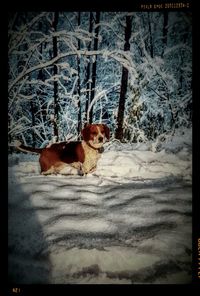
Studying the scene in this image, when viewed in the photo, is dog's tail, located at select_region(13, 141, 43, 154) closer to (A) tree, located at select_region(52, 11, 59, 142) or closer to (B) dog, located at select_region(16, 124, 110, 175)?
(B) dog, located at select_region(16, 124, 110, 175)

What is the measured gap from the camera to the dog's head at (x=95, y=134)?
5.68ft

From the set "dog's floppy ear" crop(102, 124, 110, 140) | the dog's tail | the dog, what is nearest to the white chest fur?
the dog

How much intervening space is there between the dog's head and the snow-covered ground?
72mm

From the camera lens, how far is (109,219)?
1732 mm

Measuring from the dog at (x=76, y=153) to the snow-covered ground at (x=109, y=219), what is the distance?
0.14ft

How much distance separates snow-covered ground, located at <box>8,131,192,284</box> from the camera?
1688 mm

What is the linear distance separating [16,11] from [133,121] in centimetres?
96

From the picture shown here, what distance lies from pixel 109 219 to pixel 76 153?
45 cm

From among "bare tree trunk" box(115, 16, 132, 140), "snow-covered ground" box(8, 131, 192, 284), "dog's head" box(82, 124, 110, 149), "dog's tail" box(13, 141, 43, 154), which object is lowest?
"snow-covered ground" box(8, 131, 192, 284)

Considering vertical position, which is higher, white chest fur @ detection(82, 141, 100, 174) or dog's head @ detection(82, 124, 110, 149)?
dog's head @ detection(82, 124, 110, 149)

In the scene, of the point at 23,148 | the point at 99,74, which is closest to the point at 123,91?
the point at 99,74

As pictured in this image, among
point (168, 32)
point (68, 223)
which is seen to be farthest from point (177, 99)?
point (68, 223)
